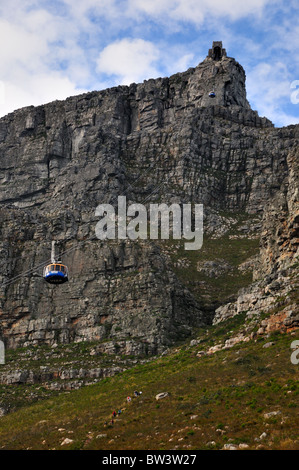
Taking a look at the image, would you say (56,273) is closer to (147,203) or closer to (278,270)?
(278,270)

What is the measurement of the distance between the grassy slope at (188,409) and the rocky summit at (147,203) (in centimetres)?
783

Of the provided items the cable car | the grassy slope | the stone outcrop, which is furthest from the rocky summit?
the cable car

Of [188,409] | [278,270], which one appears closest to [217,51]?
[278,270]

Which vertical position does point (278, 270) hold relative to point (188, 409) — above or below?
above

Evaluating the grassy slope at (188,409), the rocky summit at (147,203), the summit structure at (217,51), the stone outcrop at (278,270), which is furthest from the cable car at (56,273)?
the summit structure at (217,51)

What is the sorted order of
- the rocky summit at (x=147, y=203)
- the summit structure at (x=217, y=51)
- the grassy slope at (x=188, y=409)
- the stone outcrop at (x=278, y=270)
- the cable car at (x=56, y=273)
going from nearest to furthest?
the grassy slope at (x=188, y=409) → the stone outcrop at (x=278, y=270) → the cable car at (x=56, y=273) → the rocky summit at (x=147, y=203) → the summit structure at (x=217, y=51)

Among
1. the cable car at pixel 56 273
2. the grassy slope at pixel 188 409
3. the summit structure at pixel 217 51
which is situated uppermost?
the summit structure at pixel 217 51

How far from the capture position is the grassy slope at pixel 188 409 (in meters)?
42.9

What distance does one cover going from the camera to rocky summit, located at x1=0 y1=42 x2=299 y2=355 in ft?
320

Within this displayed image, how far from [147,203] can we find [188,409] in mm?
92046

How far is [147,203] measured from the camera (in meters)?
142

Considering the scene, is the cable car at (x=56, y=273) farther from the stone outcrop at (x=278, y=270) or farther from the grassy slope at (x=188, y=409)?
the stone outcrop at (x=278, y=270)

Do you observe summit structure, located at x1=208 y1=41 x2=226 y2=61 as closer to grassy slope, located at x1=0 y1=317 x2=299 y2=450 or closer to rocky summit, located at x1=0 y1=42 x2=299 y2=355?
rocky summit, located at x1=0 y1=42 x2=299 y2=355

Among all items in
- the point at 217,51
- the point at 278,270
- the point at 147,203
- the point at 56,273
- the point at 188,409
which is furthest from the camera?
the point at 217,51
